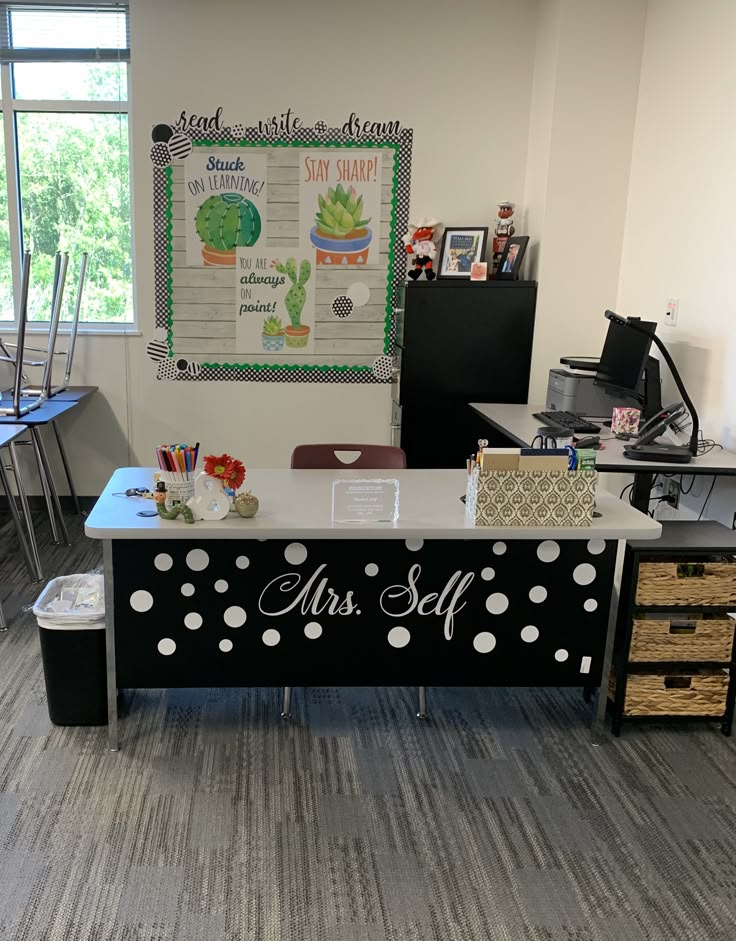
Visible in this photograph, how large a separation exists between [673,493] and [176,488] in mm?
2390

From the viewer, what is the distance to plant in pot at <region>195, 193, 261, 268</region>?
4727mm

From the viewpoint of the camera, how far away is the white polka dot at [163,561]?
2465 millimetres

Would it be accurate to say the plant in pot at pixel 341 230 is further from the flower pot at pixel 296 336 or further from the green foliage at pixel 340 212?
the flower pot at pixel 296 336

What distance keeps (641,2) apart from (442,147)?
3.95 feet

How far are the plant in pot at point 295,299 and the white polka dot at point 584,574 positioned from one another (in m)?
2.74

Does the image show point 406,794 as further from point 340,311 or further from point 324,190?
point 324,190

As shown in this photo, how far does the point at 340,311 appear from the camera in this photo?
488 centimetres

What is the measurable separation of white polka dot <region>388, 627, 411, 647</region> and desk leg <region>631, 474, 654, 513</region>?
1.19m

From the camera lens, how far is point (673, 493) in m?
3.83

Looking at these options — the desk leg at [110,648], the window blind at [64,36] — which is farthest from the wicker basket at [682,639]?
the window blind at [64,36]

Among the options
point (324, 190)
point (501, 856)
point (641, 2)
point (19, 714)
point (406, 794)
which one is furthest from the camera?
point (324, 190)

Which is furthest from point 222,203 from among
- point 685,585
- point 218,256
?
point 685,585

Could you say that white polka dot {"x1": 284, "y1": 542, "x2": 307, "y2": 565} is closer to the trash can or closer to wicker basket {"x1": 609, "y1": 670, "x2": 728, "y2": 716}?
the trash can

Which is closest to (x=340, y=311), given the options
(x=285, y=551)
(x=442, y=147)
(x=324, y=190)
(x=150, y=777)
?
(x=324, y=190)
